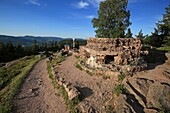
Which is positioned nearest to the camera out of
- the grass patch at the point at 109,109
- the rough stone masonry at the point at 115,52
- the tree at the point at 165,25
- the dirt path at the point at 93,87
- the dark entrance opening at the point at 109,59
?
the grass patch at the point at 109,109

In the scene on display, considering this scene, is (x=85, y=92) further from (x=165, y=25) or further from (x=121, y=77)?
(x=165, y=25)

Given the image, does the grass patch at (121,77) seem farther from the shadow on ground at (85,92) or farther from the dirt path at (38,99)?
the dirt path at (38,99)

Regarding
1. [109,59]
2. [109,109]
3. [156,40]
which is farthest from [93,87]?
[156,40]

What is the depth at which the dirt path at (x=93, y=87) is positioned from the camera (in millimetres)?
9867

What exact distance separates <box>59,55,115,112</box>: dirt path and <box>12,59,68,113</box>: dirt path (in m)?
1.87

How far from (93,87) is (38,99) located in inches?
176

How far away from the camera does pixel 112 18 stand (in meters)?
32.1

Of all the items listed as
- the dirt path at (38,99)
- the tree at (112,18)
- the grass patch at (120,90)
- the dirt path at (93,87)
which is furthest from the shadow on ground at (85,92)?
the tree at (112,18)

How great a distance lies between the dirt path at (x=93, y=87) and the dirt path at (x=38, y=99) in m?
1.87

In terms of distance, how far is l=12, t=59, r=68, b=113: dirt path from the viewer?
Result: 939cm

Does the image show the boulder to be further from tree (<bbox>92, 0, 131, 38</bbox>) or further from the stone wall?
tree (<bbox>92, 0, 131, 38</bbox>)

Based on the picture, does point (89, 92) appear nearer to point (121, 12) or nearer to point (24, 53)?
point (121, 12)

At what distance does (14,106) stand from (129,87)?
836cm

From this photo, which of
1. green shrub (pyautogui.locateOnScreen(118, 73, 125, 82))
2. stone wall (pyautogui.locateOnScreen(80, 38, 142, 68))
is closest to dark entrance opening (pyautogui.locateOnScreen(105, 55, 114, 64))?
stone wall (pyautogui.locateOnScreen(80, 38, 142, 68))
